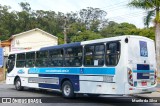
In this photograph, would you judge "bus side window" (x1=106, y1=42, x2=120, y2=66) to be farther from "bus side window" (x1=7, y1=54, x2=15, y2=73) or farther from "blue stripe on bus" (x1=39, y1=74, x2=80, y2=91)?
"bus side window" (x1=7, y1=54, x2=15, y2=73)

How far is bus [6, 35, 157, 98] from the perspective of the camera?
12.2 metres

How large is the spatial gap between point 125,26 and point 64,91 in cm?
7025

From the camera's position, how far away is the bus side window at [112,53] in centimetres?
1241

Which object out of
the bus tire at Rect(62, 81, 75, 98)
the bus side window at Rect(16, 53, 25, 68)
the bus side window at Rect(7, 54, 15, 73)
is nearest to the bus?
the bus tire at Rect(62, 81, 75, 98)

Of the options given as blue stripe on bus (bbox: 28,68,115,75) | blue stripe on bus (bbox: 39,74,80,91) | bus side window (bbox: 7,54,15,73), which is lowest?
blue stripe on bus (bbox: 39,74,80,91)

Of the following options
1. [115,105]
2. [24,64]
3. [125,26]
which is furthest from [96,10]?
[115,105]

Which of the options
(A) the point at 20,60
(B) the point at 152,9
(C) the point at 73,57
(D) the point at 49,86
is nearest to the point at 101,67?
(C) the point at 73,57

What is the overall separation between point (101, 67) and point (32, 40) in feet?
172

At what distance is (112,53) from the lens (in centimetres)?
1267

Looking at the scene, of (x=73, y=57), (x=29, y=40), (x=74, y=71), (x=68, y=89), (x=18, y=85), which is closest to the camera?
(x=74, y=71)

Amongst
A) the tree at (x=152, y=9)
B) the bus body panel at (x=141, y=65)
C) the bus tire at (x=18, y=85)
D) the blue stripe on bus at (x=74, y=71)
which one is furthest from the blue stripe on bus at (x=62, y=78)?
the tree at (x=152, y=9)

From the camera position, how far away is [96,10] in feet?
353

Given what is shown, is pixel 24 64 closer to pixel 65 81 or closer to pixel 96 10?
pixel 65 81

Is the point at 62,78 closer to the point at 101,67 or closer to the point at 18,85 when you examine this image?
the point at 101,67
